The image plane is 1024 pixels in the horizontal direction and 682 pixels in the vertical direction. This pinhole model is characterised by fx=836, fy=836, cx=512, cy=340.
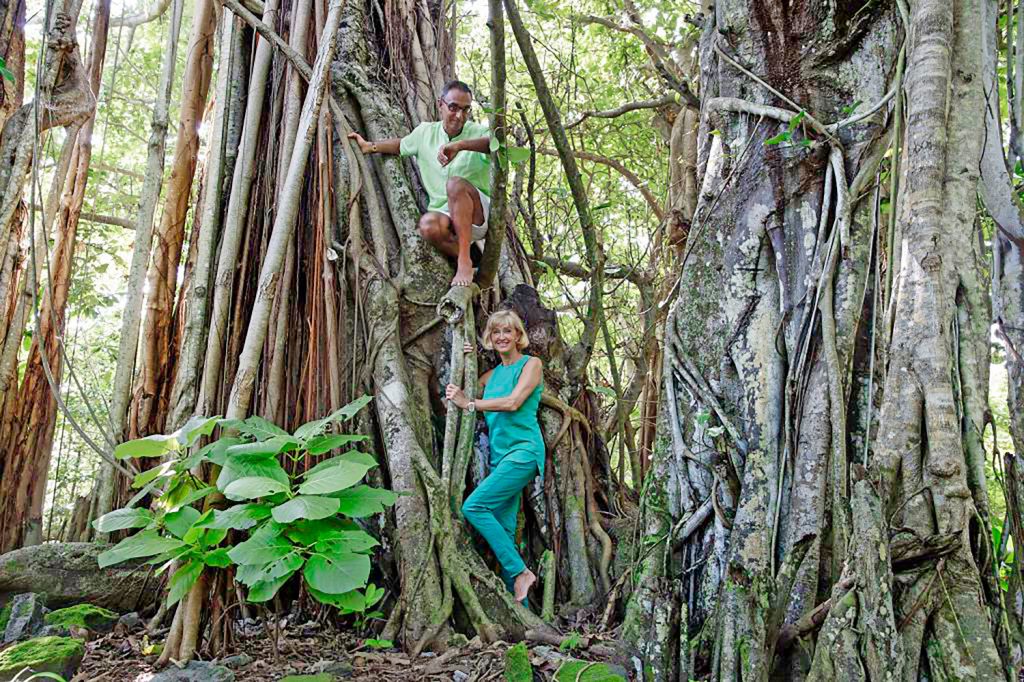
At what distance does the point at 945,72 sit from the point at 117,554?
2.91m

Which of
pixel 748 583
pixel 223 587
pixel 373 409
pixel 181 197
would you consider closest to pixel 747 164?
pixel 748 583

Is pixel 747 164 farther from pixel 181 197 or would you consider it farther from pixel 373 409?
pixel 181 197

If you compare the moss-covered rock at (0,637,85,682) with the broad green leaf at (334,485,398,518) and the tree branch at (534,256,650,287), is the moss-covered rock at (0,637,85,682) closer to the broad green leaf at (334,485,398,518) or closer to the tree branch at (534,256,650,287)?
the broad green leaf at (334,485,398,518)

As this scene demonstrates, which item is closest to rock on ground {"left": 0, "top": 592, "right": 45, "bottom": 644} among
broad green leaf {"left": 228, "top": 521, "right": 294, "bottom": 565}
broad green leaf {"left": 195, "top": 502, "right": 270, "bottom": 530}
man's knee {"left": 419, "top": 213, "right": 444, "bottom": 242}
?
broad green leaf {"left": 195, "top": 502, "right": 270, "bottom": 530}

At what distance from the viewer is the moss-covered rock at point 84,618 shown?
320cm

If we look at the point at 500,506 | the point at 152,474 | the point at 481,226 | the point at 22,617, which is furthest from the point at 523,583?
the point at 22,617

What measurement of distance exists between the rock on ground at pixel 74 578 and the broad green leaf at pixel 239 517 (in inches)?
44.3

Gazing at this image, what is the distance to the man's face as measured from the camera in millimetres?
4000

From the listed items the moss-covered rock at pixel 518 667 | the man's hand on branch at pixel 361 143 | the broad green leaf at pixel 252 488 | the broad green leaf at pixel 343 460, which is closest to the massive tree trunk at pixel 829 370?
the moss-covered rock at pixel 518 667

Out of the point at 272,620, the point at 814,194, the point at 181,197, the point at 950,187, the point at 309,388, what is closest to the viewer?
the point at 950,187

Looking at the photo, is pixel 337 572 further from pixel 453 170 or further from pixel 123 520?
pixel 453 170

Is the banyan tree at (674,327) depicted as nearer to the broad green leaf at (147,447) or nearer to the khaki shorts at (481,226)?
the khaki shorts at (481,226)

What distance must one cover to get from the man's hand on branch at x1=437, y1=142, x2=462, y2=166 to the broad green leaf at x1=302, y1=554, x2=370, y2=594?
6.67 ft

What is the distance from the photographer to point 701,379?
3.03 meters
